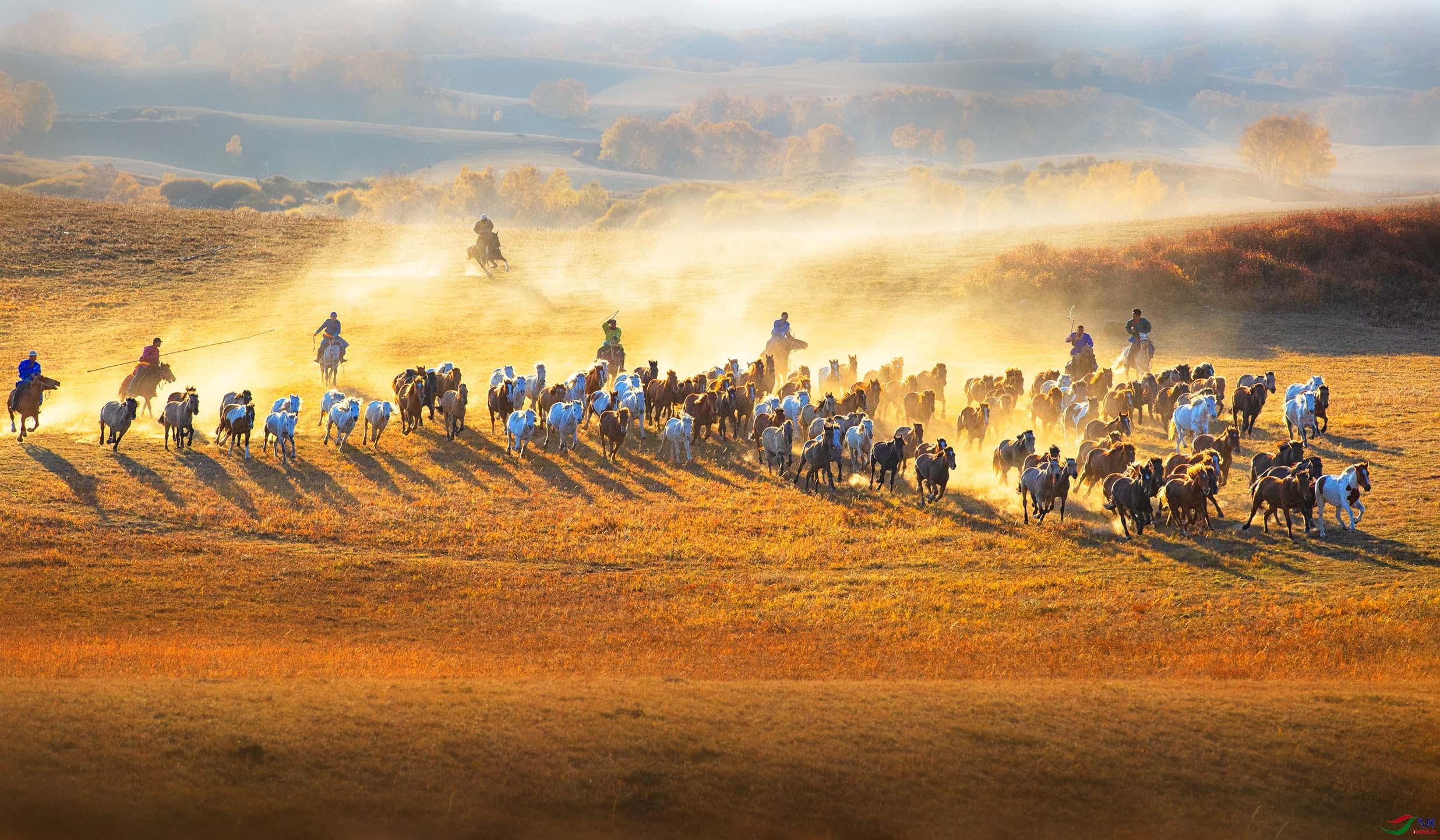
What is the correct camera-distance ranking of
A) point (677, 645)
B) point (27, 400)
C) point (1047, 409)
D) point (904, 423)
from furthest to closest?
point (904, 423)
point (1047, 409)
point (27, 400)
point (677, 645)

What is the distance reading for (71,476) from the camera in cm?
2348

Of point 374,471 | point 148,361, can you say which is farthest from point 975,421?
point 148,361

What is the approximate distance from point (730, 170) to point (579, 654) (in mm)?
189782

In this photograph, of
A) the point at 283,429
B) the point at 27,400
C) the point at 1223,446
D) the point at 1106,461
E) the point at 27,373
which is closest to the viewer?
the point at 1106,461

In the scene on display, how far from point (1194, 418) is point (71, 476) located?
24.5m

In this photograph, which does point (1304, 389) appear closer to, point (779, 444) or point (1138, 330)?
point (1138, 330)

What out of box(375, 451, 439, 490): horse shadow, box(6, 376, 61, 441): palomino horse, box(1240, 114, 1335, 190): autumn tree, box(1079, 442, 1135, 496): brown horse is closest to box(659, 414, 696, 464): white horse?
box(375, 451, 439, 490): horse shadow

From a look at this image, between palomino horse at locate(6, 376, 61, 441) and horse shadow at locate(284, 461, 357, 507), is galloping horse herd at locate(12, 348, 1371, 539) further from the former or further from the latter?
palomino horse at locate(6, 376, 61, 441)

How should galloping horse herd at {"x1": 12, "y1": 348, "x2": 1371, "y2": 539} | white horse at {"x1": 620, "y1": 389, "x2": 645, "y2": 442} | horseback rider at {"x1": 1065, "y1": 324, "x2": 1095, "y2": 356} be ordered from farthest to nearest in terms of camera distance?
horseback rider at {"x1": 1065, "y1": 324, "x2": 1095, "y2": 356}
white horse at {"x1": 620, "y1": 389, "x2": 645, "y2": 442}
galloping horse herd at {"x1": 12, "y1": 348, "x2": 1371, "y2": 539}

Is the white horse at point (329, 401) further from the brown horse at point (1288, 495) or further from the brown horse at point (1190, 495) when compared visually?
the brown horse at point (1288, 495)

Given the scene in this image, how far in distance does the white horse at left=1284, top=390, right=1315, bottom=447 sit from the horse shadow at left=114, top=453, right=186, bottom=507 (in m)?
24.2

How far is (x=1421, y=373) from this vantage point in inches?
1356

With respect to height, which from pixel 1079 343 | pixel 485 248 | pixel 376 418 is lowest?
pixel 376 418

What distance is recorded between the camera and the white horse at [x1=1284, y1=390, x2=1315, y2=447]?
83.6 ft
